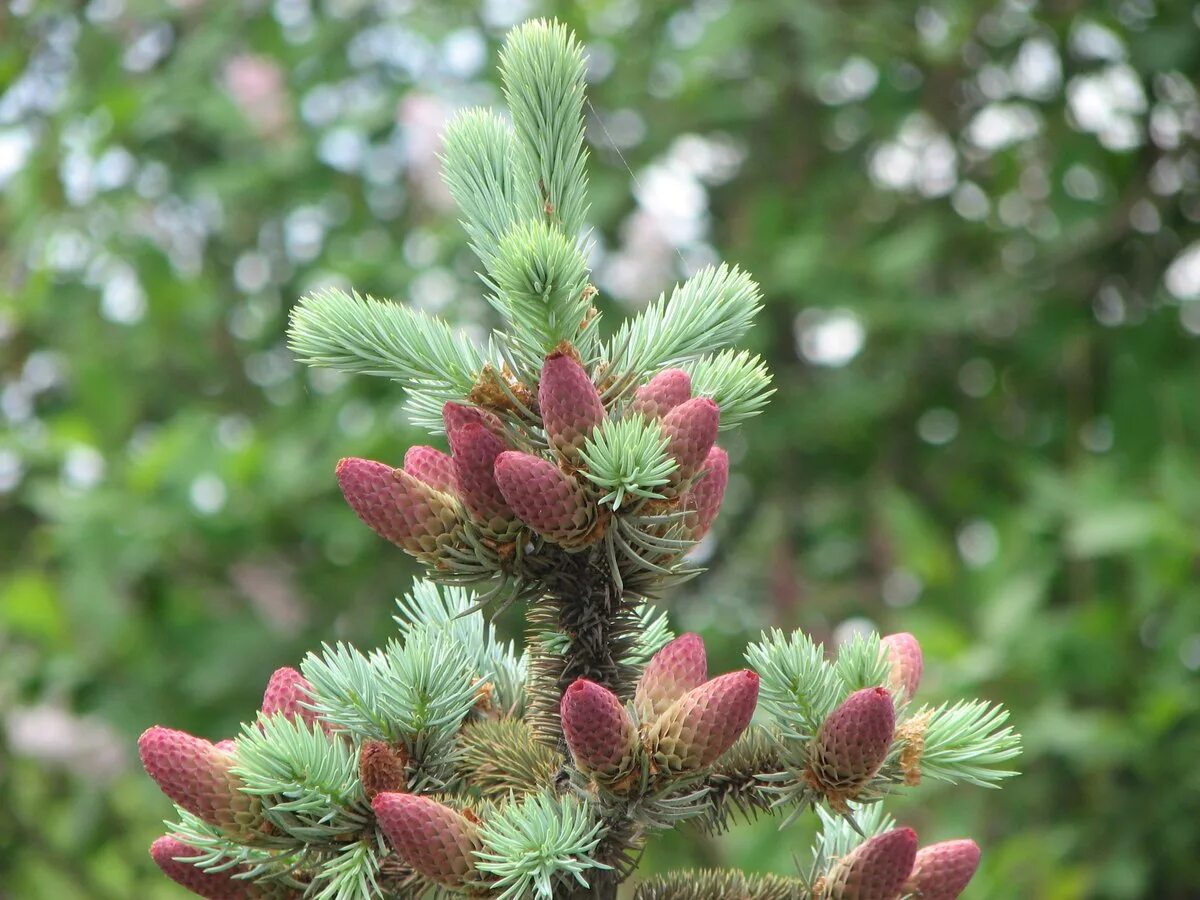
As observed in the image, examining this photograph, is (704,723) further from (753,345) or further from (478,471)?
(753,345)

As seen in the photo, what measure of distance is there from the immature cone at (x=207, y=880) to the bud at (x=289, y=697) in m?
0.05

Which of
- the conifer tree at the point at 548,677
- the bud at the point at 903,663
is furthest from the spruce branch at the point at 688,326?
the bud at the point at 903,663

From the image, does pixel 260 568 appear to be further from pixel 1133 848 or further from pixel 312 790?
pixel 312 790

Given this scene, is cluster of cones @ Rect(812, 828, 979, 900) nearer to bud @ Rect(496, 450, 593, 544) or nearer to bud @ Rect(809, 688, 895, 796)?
bud @ Rect(809, 688, 895, 796)

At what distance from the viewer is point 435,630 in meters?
0.50

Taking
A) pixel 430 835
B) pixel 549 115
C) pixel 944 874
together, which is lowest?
pixel 944 874

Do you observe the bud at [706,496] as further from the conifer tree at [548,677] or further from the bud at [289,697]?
the bud at [289,697]

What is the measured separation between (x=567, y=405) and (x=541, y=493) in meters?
0.03

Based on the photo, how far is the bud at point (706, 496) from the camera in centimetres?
46

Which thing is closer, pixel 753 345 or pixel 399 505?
pixel 399 505

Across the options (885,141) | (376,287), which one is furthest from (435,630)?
(885,141)

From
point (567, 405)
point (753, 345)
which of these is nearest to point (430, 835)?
point (567, 405)

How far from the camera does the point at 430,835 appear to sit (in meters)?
0.41

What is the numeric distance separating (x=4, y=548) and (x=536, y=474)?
190 centimetres
